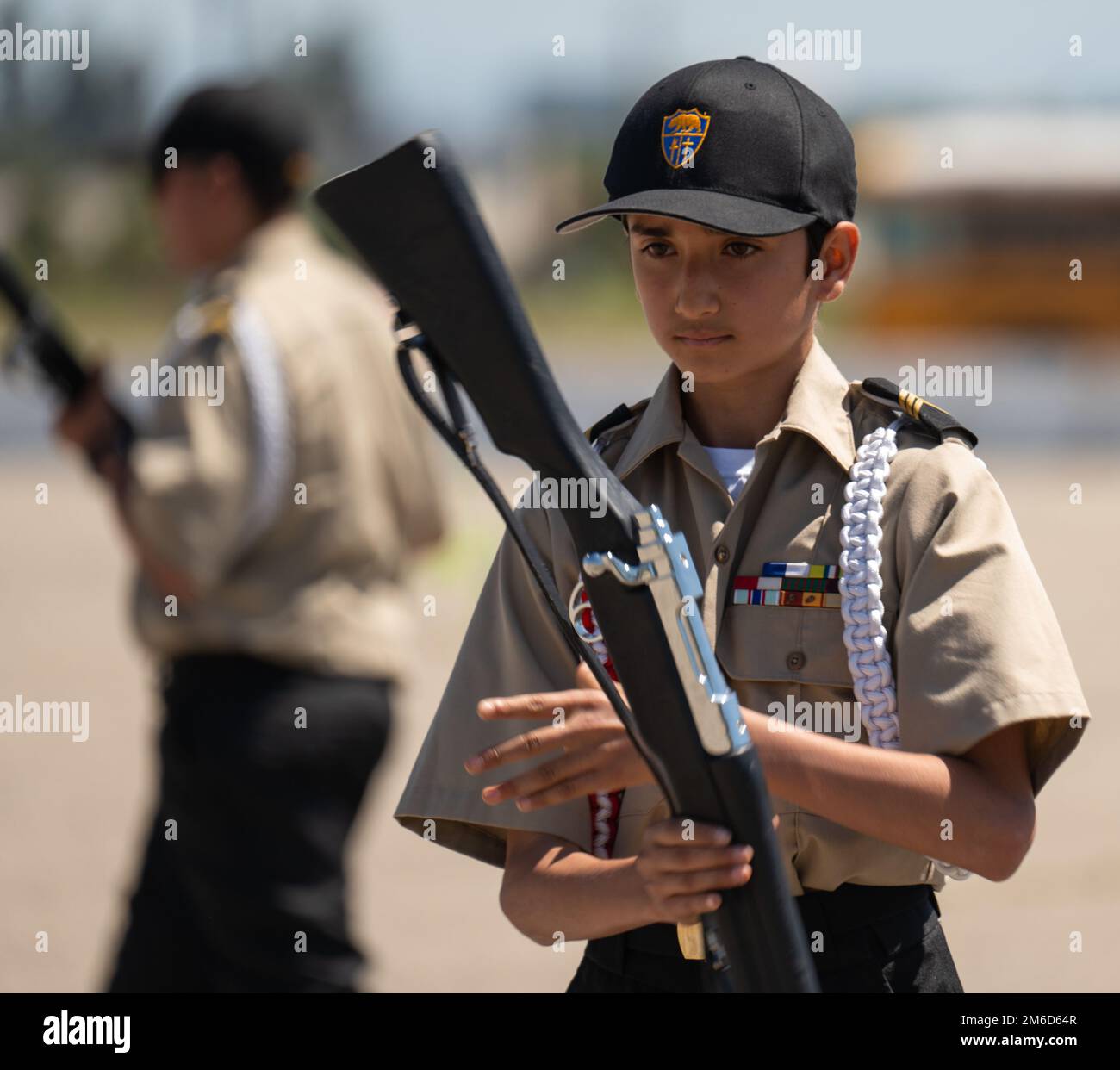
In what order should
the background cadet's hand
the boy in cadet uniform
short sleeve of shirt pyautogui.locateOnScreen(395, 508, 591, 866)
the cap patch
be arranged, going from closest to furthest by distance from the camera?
the boy in cadet uniform < the cap patch < short sleeve of shirt pyautogui.locateOnScreen(395, 508, 591, 866) < the background cadet's hand

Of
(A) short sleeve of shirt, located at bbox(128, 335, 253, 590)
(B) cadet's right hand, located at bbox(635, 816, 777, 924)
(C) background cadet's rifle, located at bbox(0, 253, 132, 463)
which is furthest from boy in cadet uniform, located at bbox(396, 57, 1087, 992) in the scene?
(C) background cadet's rifle, located at bbox(0, 253, 132, 463)

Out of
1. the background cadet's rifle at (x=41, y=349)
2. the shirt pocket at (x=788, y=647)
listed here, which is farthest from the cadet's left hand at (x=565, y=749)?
the background cadet's rifle at (x=41, y=349)

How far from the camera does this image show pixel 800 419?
6.33 feet

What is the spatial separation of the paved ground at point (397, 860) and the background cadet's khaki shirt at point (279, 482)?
0.38m

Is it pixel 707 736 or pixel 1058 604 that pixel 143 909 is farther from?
Answer: pixel 1058 604

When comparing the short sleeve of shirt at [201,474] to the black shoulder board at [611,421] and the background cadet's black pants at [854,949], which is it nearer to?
the black shoulder board at [611,421]

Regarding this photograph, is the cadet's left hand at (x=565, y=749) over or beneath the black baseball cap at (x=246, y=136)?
beneath

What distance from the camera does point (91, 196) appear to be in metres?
39.8

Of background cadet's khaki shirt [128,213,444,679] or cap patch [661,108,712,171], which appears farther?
background cadet's khaki shirt [128,213,444,679]

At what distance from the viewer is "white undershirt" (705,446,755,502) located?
1.98m

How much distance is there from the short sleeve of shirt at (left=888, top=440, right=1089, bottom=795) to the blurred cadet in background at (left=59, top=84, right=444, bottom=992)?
79.1 inches

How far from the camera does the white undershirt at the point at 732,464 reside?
1.98 metres

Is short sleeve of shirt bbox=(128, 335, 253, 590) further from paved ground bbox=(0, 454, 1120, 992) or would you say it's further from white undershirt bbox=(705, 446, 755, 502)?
white undershirt bbox=(705, 446, 755, 502)

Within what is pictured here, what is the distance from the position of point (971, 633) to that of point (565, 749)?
0.45 m
